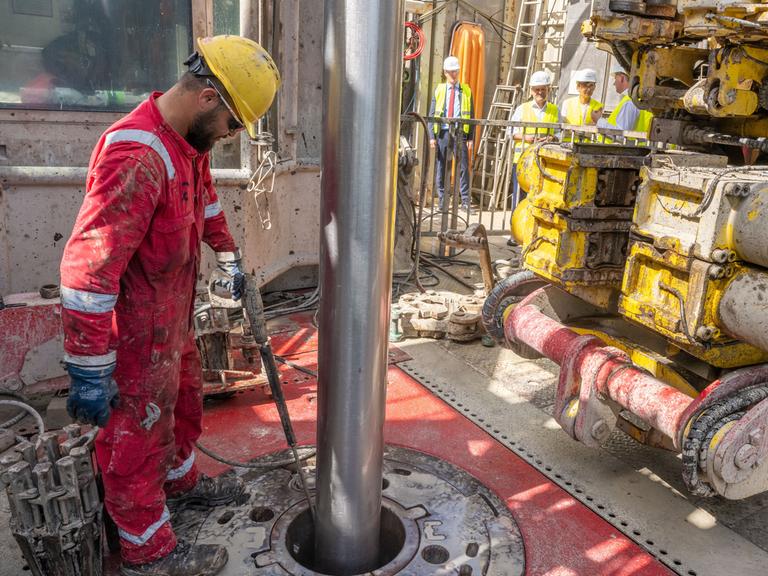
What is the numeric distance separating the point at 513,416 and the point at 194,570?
1.99 meters

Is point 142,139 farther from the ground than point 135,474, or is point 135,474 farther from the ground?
point 142,139

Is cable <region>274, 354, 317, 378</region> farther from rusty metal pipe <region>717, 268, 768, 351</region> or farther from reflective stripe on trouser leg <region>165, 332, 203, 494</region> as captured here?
rusty metal pipe <region>717, 268, 768, 351</region>

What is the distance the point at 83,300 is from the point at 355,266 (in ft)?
2.77

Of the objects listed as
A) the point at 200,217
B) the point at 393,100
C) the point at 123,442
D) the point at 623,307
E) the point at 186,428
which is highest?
the point at 393,100

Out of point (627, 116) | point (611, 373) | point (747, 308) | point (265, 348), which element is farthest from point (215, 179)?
point (627, 116)

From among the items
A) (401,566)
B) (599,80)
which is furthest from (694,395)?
(599,80)

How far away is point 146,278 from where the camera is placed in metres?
2.26

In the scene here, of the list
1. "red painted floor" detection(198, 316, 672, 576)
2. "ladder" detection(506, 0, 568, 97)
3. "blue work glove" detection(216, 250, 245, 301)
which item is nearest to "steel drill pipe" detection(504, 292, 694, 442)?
"red painted floor" detection(198, 316, 672, 576)

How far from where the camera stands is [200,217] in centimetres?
250

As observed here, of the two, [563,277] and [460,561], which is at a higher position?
[563,277]

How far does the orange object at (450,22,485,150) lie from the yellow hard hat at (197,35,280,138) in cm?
910

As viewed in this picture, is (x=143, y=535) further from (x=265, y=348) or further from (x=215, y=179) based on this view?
(x=215, y=179)

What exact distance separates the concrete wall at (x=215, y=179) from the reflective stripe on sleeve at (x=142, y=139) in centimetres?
208

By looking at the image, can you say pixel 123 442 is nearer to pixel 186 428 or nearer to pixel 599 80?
pixel 186 428
